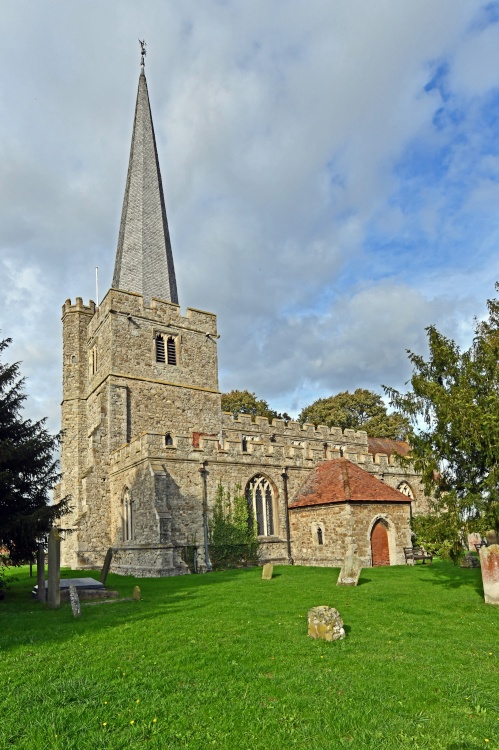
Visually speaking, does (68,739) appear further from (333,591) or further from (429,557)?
(429,557)

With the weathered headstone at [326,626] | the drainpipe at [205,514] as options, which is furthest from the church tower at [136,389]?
the weathered headstone at [326,626]

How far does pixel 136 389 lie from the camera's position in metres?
26.1

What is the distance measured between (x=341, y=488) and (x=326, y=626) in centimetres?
1290

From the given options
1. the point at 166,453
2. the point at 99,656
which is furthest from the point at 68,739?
the point at 166,453

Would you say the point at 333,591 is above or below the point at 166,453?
below

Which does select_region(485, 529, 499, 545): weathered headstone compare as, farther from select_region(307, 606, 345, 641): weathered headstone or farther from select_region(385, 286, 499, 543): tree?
select_region(307, 606, 345, 641): weathered headstone

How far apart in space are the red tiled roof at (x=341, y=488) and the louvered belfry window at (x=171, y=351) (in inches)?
381

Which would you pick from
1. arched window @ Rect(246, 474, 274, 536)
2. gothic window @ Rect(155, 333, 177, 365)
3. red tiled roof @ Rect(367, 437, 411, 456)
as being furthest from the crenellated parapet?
red tiled roof @ Rect(367, 437, 411, 456)

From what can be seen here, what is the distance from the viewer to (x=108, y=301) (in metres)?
26.6

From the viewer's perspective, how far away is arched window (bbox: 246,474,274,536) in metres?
22.3

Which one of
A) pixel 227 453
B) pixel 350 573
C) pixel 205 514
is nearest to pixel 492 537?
pixel 350 573

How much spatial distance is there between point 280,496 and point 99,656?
16308 mm

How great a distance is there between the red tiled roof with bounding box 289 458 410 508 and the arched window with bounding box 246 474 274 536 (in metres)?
1.00

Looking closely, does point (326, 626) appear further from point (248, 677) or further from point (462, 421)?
point (462, 421)
